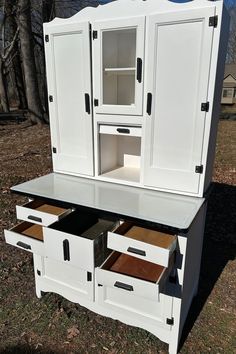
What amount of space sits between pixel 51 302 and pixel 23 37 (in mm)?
6503

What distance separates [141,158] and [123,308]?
0.97 m

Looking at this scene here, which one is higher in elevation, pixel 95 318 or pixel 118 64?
pixel 118 64

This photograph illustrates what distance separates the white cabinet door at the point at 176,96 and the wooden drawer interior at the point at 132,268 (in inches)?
19.2

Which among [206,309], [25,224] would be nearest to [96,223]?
[25,224]

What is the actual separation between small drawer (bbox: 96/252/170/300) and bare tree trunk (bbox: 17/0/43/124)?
6575 millimetres

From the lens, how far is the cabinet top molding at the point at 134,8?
1.46m

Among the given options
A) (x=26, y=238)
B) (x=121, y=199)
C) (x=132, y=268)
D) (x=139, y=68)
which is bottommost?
(x=132, y=268)

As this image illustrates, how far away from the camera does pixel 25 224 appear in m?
2.03

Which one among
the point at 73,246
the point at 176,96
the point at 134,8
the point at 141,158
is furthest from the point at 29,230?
the point at 134,8

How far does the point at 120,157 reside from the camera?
234 centimetres

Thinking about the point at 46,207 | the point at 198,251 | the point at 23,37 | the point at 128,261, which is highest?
the point at 23,37

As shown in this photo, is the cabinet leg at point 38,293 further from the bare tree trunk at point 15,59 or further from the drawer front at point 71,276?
the bare tree trunk at point 15,59

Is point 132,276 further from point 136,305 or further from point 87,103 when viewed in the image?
point 87,103

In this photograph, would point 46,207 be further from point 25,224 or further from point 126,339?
point 126,339
